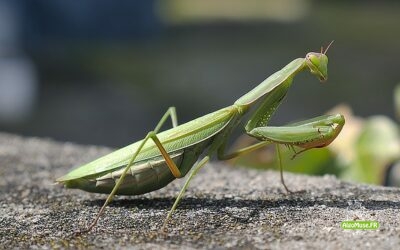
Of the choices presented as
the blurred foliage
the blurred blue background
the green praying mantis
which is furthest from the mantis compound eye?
the blurred blue background

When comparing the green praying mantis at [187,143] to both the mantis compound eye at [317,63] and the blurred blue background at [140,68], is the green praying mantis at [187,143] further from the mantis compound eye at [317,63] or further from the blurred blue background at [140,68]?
the blurred blue background at [140,68]

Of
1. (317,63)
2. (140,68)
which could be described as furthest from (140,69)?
(317,63)

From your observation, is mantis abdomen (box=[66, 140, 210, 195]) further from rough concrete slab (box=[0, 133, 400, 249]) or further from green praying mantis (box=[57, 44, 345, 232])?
rough concrete slab (box=[0, 133, 400, 249])

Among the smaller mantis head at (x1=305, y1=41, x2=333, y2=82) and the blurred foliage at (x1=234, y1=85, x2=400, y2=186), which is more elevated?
the smaller mantis head at (x1=305, y1=41, x2=333, y2=82)

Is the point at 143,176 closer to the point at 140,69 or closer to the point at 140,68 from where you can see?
the point at 140,69

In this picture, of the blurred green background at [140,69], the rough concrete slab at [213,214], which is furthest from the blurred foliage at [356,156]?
the blurred green background at [140,69]
